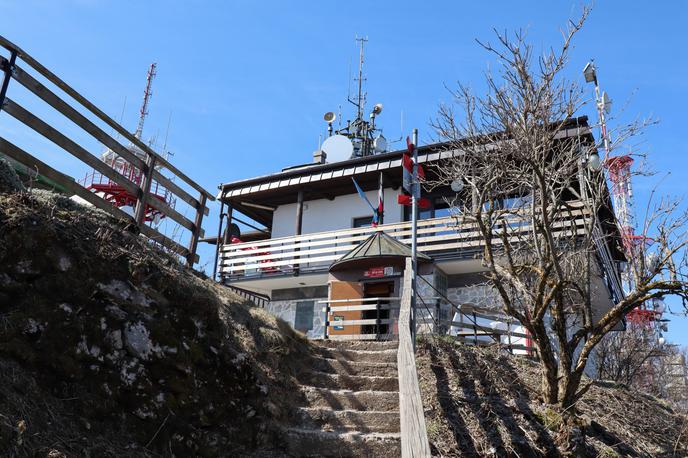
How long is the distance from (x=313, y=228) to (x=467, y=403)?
38.5 ft

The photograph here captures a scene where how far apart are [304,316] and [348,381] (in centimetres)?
952

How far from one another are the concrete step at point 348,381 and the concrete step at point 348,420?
903mm

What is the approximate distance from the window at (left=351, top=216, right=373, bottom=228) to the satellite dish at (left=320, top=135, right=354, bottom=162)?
2826 mm

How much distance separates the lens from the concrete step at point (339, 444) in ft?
18.5

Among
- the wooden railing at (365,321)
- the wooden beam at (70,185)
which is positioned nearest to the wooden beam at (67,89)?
the wooden beam at (70,185)

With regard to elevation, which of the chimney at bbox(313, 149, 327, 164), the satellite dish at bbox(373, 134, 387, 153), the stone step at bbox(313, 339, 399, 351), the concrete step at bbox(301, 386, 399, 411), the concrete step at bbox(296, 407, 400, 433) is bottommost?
the concrete step at bbox(296, 407, 400, 433)

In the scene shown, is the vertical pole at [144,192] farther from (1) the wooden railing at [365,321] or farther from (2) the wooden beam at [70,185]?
(1) the wooden railing at [365,321]

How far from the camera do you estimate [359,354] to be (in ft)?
27.7

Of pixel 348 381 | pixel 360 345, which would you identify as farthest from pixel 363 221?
pixel 348 381

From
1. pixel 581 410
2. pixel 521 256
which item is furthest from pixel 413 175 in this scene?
pixel 581 410

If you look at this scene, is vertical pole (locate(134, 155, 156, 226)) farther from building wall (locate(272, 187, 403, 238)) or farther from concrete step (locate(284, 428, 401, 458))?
building wall (locate(272, 187, 403, 238))

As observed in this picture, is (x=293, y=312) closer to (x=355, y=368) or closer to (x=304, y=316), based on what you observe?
(x=304, y=316)

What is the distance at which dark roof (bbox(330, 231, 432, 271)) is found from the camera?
12.6 m

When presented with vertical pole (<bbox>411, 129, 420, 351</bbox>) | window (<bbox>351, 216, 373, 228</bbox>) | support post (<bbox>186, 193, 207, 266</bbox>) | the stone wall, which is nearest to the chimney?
window (<bbox>351, 216, 373, 228</bbox>)
